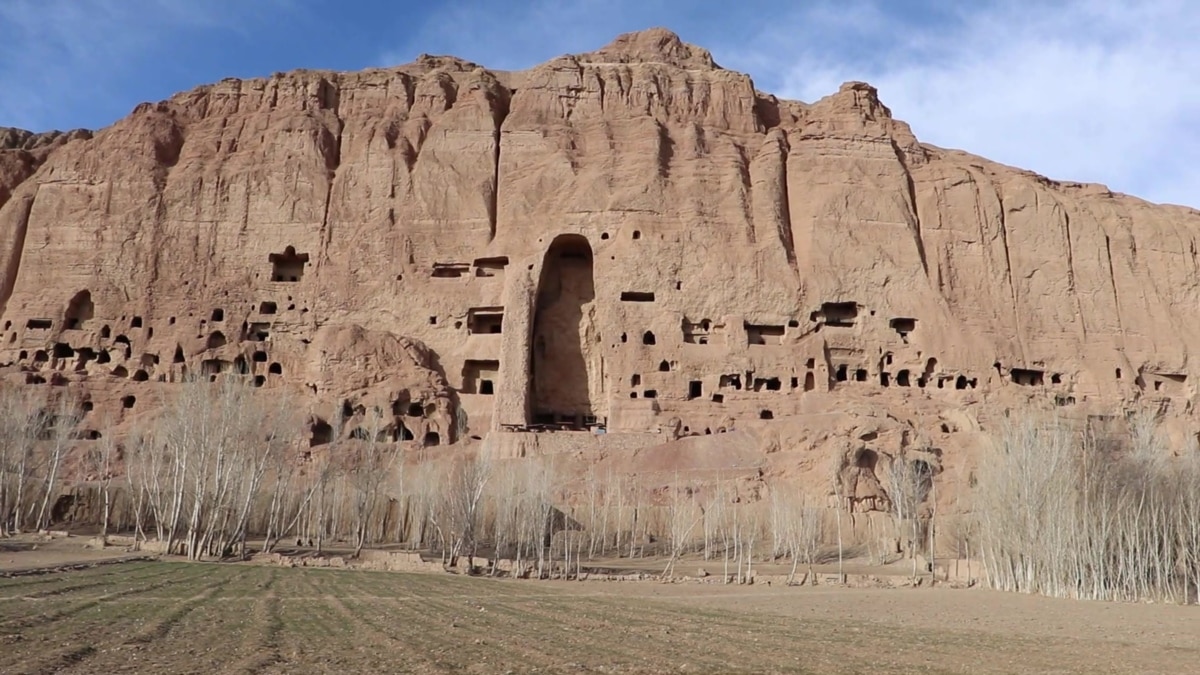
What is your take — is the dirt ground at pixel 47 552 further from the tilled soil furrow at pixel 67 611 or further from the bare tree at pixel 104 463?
the tilled soil furrow at pixel 67 611

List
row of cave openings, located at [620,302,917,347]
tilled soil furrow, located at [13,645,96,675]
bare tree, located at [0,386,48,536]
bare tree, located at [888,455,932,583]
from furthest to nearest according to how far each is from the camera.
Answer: row of cave openings, located at [620,302,917,347]
bare tree, located at [0,386,48,536]
bare tree, located at [888,455,932,583]
tilled soil furrow, located at [13,645,96,675]

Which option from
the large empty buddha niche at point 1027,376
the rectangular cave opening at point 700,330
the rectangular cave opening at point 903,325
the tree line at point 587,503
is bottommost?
the tree line at point 587,503

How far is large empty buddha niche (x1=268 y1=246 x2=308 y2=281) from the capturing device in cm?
5722

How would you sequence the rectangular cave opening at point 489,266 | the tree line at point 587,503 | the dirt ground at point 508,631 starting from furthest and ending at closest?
the rectangular cave opening at point 489,266
the tree line at point 587,503
the dirt ground at point 508,631

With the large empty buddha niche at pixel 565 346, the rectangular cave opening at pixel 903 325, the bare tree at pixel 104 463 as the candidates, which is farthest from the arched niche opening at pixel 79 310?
the rectangular cave opening at pixel 903 325

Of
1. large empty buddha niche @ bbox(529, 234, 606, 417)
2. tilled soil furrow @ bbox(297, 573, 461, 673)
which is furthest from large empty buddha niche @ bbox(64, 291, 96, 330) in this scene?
tilled soil furrow @ bbox(297, 573, 461, 673)

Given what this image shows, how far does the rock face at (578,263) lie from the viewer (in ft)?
165

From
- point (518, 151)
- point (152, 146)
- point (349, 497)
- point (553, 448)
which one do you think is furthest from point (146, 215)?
point (553, 448)

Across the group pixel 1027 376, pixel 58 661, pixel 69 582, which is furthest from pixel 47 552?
pixel 1027 376

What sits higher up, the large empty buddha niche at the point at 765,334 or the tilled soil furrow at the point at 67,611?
the large empty buddha niche at the point at 765,334

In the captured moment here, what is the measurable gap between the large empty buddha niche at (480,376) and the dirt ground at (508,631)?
2906cm

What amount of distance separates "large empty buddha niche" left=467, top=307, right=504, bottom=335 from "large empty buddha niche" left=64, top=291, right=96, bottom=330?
73.4 feet

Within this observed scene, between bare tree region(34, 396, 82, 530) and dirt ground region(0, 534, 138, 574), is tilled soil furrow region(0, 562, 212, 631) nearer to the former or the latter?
dirt ground region(0, 534, 138, 574)

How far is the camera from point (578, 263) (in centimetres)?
5803
